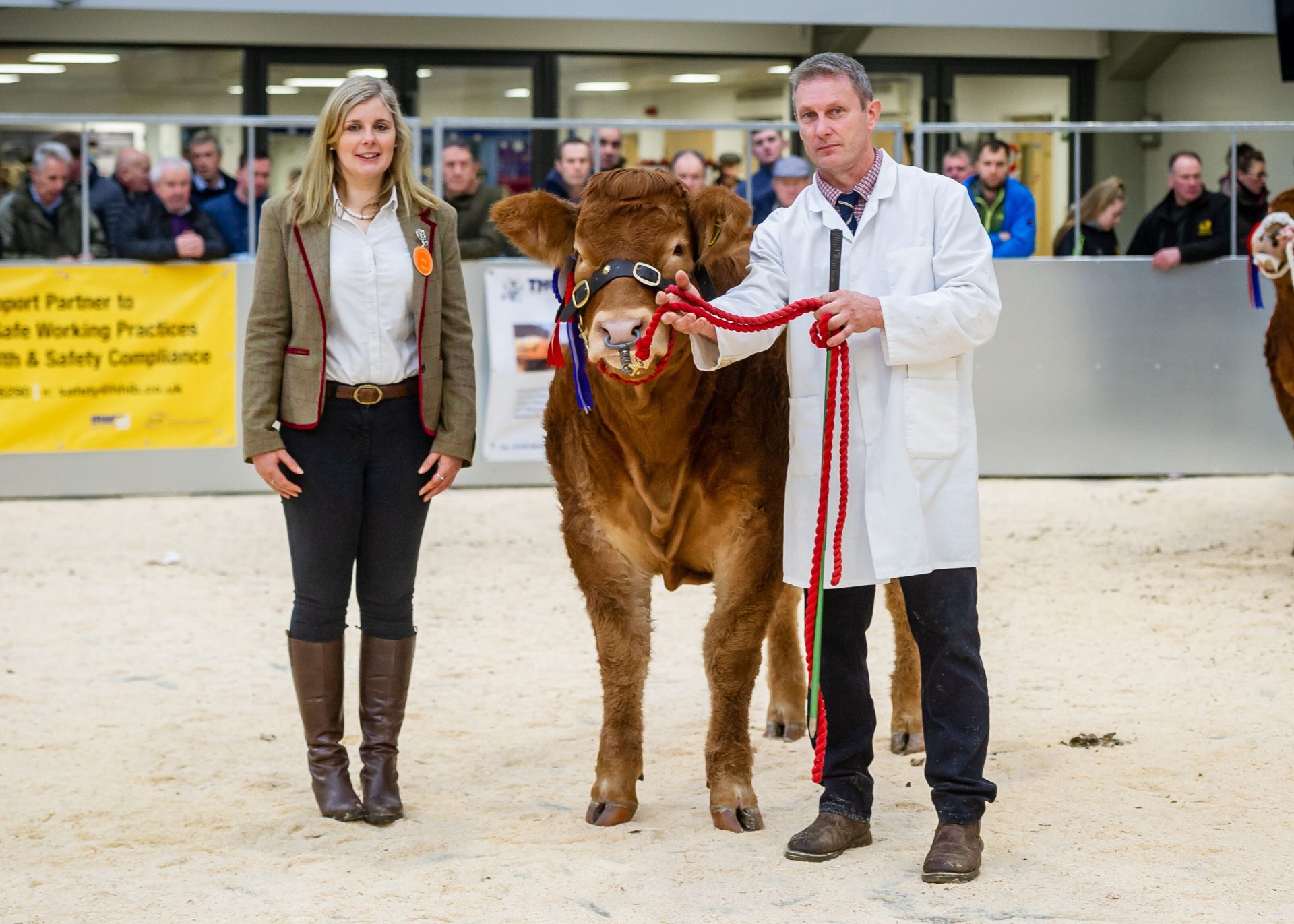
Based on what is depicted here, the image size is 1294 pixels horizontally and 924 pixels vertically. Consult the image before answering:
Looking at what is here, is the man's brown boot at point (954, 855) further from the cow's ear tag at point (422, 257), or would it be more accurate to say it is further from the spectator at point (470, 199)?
the spectator at point (470, 199)

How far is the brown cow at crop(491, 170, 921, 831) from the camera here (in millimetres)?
3990

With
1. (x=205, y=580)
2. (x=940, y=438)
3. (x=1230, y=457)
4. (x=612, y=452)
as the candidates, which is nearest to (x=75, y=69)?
(x=205, y=580)

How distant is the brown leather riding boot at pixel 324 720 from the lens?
421cm

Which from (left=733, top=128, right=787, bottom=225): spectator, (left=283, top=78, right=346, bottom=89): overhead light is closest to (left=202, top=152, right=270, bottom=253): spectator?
(left=733, top=128, right=787, bottom=225): spectator

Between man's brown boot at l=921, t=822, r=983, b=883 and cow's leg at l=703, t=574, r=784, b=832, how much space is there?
60cm

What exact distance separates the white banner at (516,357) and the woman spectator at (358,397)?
564cm

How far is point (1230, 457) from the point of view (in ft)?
35.4

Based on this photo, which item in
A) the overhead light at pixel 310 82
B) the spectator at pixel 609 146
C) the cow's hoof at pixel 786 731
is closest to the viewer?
the cow's hoof at pixel 786 731

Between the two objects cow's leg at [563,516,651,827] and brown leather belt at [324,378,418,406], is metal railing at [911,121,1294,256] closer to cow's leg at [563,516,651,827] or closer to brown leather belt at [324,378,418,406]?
cow's leg at [563,516,651,827]

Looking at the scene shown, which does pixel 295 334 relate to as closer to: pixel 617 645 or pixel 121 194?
pixel 617 645

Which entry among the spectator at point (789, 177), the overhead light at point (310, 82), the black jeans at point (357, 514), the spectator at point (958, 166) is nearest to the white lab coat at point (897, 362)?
the black jeans at point (357, 514)

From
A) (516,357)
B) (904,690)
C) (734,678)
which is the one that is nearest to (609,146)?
(516,357)

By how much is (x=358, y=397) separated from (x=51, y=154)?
22.1 feet

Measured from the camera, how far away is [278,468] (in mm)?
4117
